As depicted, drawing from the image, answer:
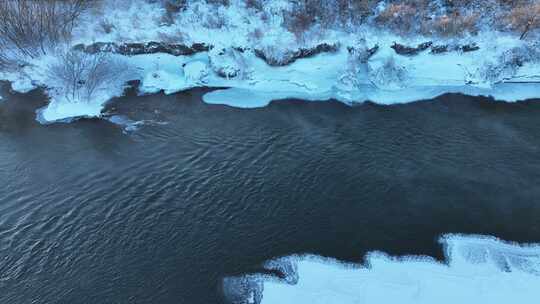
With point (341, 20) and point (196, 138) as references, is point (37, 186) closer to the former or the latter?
point (196, 138)

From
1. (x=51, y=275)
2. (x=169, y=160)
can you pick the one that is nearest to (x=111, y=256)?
(x=51, y=275)

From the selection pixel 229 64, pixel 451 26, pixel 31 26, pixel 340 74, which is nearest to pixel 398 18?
pixel 451 26

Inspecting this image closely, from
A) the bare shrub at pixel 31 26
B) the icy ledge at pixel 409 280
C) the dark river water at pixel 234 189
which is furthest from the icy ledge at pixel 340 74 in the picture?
the icy ledge at pixel 409 280

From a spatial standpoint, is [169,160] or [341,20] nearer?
[169,160]

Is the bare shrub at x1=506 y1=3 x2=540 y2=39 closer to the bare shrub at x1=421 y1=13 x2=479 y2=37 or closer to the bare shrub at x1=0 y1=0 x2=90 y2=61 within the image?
the bare shrub at x1=421 y1=13 x2=479 y2=37

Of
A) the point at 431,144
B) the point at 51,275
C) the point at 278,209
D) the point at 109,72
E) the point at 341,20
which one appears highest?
the point at 341,20

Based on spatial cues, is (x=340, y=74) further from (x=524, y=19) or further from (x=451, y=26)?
(x=524, y=19)

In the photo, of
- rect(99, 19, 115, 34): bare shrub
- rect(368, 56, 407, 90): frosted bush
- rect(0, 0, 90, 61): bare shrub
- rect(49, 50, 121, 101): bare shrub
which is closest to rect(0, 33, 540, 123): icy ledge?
rect(368, 56, 407, 90): frosted bush

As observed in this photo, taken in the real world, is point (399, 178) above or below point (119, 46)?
below
